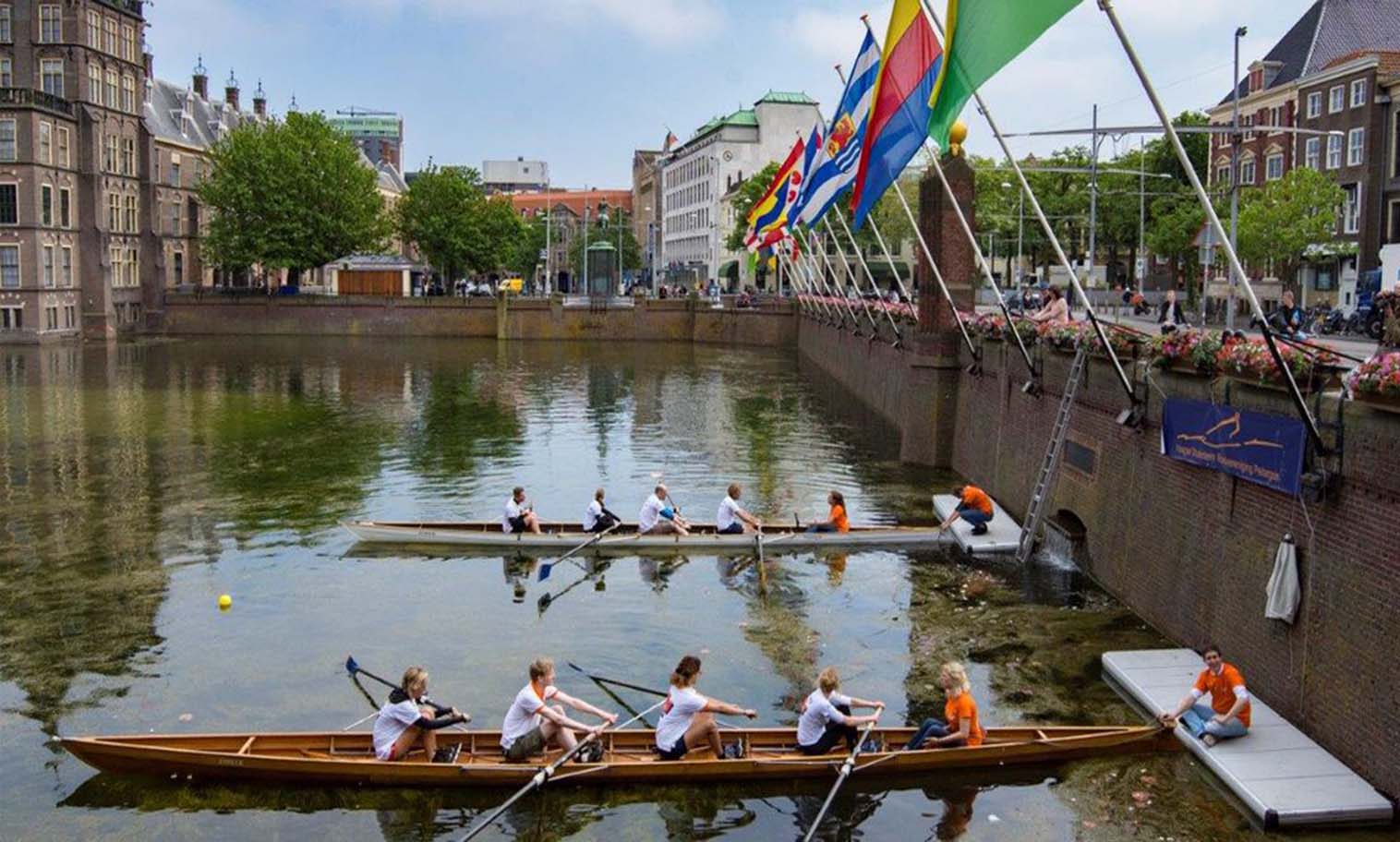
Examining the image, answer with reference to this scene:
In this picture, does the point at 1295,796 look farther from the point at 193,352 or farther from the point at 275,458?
the point at 193,352

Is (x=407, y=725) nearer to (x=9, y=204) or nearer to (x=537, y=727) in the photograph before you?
(x=537, y=727)

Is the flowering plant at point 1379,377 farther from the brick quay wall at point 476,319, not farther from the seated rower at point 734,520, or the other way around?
the brick quay wall at point 476,319

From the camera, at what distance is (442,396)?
2415 inches

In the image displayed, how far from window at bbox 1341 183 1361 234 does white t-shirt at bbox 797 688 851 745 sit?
196 feet

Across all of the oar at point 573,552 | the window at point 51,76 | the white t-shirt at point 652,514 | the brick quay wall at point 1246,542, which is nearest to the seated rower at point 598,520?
the oar at point 573,552

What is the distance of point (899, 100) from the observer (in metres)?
29.0

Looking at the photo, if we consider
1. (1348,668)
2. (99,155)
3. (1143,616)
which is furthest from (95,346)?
(1348,668)

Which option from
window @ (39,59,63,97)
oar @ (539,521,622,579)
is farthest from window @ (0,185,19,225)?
oar @ (539,521,622,579)

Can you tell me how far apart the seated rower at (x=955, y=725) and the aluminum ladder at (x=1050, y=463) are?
36.4 feet

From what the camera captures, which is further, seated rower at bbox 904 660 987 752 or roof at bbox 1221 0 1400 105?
roof at bbox 1221 0 1400 105

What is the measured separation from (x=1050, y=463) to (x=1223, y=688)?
10.9m

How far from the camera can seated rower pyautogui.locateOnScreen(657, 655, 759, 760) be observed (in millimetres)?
16812

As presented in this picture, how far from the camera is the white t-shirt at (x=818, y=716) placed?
16828 mm

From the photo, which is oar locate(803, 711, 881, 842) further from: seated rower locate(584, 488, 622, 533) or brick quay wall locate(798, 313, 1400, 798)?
seated rower locate(584, 488, 622, 533)
